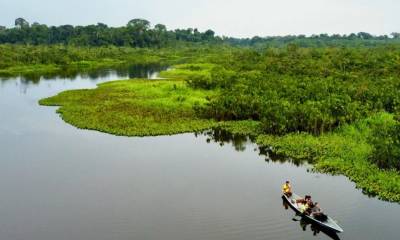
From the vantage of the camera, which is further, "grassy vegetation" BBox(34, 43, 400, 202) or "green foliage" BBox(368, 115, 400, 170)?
"grassy vegetation" BBox(34, 43, 400, 202)

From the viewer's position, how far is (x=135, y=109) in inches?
1841

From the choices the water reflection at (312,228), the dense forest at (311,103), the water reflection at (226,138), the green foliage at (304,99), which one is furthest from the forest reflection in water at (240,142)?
the water reflection at (312,228)

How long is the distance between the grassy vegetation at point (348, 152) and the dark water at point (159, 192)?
37.8 inches

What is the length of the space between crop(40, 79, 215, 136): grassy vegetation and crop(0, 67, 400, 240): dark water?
6.86 ft

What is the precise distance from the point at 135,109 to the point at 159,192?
22680mm

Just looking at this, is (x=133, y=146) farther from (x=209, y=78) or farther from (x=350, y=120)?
(x=209, y=78)

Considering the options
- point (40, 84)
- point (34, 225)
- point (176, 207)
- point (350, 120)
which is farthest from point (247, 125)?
point (40, 84)

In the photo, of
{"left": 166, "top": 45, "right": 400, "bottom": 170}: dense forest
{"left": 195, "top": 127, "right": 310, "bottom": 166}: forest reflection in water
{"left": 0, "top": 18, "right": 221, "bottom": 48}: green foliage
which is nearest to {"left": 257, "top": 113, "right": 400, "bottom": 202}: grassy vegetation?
{"left": 195, "top": 127, "right": 310, "bottom": 166}: forest reflection in water

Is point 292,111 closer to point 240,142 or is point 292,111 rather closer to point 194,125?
point 240,142

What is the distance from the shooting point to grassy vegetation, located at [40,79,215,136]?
3984cm

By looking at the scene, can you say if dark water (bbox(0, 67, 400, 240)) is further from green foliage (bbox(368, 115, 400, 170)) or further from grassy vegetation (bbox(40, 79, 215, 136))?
green foliage (bbox(368, 115, 400, 170))

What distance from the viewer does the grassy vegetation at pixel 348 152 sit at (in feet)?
84.2

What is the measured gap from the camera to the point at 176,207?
75.6ft

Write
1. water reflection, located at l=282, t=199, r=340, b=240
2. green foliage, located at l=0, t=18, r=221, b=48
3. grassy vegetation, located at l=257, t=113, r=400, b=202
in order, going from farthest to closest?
green foliage, located at l=0, t=18, r=221, b=48, grassy vegetation, located at l=257, t=113, r=400, b=202, water reflection, located at l=282, t=199, r=340, b=240
